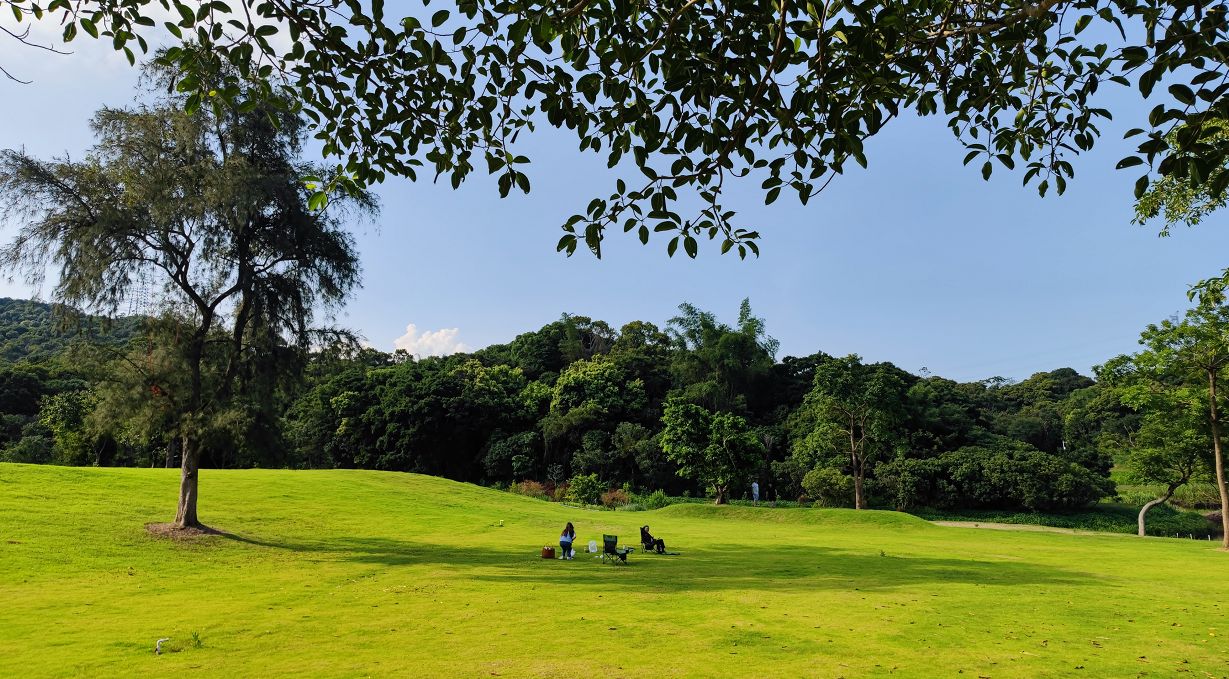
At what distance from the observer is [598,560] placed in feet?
53.7

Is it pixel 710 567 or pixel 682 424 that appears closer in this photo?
pixel 710 567

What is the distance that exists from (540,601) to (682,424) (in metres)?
27.2

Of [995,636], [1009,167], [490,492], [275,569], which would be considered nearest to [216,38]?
[1009,167]

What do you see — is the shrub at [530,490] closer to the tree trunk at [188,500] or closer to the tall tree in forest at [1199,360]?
the tree trunk at [188,500]

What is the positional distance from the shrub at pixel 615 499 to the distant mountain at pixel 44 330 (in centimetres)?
2751

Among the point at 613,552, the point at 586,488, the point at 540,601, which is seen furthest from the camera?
the point at 586,488

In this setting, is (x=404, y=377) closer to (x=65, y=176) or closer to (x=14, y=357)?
(x=14, y=357)

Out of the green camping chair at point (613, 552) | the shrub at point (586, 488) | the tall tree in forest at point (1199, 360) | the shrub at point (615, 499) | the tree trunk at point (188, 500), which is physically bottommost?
the shrub at point (615, 499)

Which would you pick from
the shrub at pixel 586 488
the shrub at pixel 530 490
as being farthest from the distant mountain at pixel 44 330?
the shrub at pixel 530 490

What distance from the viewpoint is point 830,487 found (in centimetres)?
3847

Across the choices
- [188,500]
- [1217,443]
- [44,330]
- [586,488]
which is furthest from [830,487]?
[44,330]

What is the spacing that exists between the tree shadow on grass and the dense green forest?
44.5 ft

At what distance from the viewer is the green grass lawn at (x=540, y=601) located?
725 cm

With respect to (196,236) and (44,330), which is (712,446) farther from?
(44,330)
